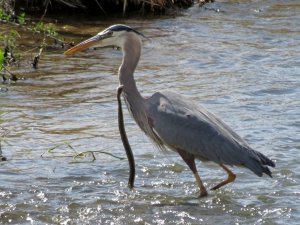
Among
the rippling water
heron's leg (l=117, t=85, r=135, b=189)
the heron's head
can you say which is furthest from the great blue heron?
heron's leg (l=117, t=85, r=135, b=189)

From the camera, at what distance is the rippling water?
6289mm

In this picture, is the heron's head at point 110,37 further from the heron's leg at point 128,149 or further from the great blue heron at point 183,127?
the heron's leg at point 128,149

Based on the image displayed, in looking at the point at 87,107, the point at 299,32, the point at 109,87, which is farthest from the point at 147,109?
the point at 299,32

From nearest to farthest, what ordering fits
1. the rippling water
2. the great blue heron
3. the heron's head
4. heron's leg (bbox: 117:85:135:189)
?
the rippling water
heron's leg (bbox: 117:85:135:189)
the great blue heron
the heron's head

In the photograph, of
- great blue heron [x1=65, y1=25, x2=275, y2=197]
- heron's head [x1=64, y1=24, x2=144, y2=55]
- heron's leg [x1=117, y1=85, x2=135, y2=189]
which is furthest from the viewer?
heron's head [x1=64, y1=24, x2=144, y2=55]

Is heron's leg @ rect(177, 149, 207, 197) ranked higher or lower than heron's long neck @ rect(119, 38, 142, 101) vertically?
lower

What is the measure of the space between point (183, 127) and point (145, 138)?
120cm

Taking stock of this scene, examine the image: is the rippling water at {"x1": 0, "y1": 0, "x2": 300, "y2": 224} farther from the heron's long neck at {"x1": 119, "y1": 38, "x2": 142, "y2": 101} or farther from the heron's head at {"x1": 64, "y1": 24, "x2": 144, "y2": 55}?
the heron's head at {"x1": 64, "y1": 24, "x2": 144, "y2": 55}

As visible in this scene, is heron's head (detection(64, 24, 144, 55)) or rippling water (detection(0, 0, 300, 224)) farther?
heron's head (detection(64, 24, 144, 55))

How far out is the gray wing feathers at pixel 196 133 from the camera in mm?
6633

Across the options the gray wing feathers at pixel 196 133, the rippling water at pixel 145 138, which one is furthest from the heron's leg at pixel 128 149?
the gray wing feathers at pixel 196 133

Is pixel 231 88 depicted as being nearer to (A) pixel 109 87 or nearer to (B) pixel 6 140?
(A) pixel 109 87

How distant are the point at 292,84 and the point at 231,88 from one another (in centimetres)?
68

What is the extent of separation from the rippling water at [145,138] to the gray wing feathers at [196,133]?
0.30 metres
